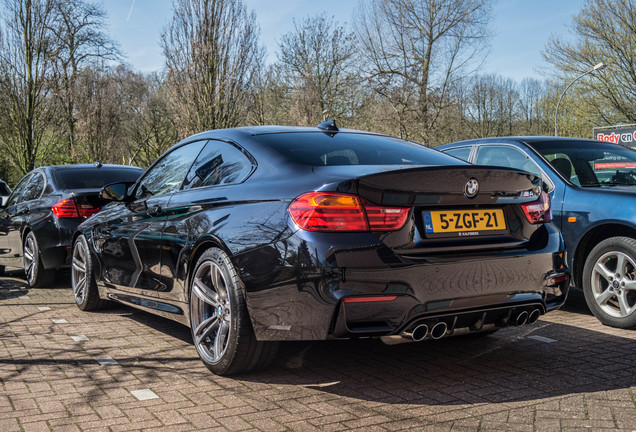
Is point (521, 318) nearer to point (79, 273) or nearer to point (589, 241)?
point (589, 241)

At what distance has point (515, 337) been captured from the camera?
4922 mm

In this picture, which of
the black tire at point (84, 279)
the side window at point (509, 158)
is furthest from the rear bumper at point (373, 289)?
the black tire at point (84, 279)

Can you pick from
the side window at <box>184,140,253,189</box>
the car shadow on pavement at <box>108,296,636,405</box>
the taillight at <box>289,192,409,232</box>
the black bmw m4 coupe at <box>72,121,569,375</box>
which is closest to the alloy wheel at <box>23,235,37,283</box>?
the car shadow on pavement at <box>108,296,636,405</box>

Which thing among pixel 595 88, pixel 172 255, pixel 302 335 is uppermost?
pixel 595 88

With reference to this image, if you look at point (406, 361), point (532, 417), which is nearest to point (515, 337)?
point (406, 361)

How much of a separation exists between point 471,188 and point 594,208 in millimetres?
2387

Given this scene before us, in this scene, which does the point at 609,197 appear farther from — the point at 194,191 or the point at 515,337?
the point at 194,191

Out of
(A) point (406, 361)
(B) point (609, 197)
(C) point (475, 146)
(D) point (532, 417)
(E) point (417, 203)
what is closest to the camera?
(D) point (532, 417)

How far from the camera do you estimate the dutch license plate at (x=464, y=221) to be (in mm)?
3425

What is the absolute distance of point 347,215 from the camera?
10.8 ft

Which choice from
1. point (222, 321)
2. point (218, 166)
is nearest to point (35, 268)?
point (218, 166)

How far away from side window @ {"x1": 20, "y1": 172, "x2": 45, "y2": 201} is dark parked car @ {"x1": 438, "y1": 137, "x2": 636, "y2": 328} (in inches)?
214

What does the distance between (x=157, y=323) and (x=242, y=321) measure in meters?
2.24

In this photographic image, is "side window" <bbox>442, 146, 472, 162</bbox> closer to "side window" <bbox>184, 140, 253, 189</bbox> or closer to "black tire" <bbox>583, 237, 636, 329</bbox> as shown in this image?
"black tire" <bbox>583, 237, 636, 329</bbox>
